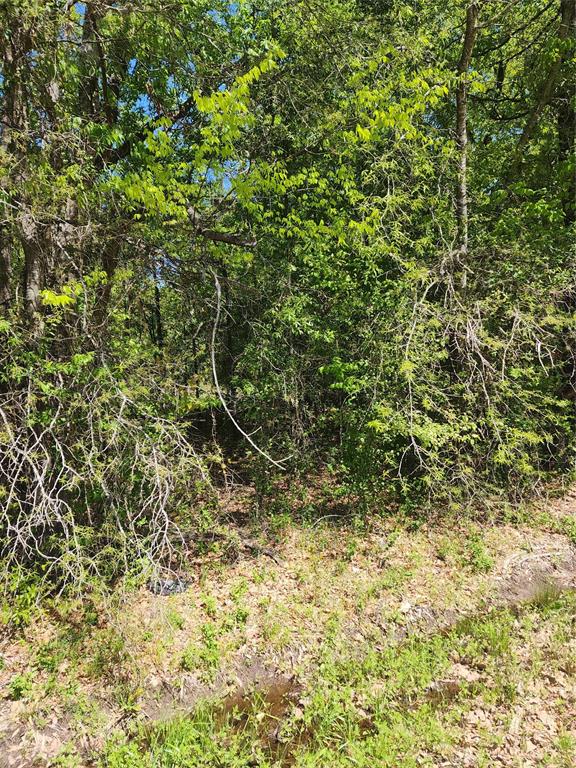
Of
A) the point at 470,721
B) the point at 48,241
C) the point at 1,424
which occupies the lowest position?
the point at 470,721

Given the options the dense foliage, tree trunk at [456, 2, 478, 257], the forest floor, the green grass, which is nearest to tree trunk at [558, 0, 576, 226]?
the dense foliage

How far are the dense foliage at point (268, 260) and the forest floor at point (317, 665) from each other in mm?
799

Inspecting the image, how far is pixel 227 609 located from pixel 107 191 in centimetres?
452

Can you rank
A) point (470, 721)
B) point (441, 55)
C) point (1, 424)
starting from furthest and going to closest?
point (441, 55) < point (1, 424) < point (470, 721)

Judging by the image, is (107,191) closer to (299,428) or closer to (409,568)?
(299,428)

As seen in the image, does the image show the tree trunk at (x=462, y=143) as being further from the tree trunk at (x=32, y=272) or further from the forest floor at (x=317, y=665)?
the tree trunk at (x=32, y=272)

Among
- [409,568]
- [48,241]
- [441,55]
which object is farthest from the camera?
[441,55]

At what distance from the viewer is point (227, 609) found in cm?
493

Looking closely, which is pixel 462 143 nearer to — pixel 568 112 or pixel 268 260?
pixel 568 112

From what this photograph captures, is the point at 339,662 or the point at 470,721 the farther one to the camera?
the point at 339,662

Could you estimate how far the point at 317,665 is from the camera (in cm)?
434

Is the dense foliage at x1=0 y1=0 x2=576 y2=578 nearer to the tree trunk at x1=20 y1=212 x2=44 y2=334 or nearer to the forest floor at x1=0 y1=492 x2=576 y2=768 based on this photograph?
the tree trunk at x1=20 y1=212 x2=44 y2=334

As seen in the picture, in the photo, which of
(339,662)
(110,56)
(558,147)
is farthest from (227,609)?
(558,147)

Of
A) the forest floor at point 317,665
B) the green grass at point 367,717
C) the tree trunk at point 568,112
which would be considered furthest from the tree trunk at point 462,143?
the green grass at point 367,717
